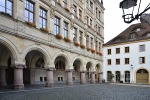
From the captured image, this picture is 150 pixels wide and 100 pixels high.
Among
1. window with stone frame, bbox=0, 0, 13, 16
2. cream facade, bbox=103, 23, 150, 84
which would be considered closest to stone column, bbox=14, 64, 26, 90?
window with stone frame, bbox=0, 0, 13, 16

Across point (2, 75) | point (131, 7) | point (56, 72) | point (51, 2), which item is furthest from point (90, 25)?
point (131, 7)

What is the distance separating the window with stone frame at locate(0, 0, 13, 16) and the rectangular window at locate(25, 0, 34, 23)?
1809 mm

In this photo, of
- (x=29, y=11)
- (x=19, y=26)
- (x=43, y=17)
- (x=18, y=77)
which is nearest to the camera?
(x=18, y=77)

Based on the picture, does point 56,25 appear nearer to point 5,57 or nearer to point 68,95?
point 5,57

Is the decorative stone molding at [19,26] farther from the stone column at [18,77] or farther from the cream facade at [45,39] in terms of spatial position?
the stone column at [18,77]

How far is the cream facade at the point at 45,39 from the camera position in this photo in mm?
14047

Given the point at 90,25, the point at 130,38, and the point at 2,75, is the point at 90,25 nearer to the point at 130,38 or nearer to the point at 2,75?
the point at 130,38

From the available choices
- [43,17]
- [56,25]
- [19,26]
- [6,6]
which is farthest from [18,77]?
[56,25]

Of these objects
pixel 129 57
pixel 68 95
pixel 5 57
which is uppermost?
pixel 129 57

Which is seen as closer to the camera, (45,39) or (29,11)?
(29,11)

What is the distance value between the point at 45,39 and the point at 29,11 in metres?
3.12

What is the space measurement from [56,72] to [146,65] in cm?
1786

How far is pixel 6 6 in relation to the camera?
13.6m

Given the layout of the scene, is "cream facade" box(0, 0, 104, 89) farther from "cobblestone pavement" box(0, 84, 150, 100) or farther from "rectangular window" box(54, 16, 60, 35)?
"cobblestone pavement" box(0, 84, 150, 100)
